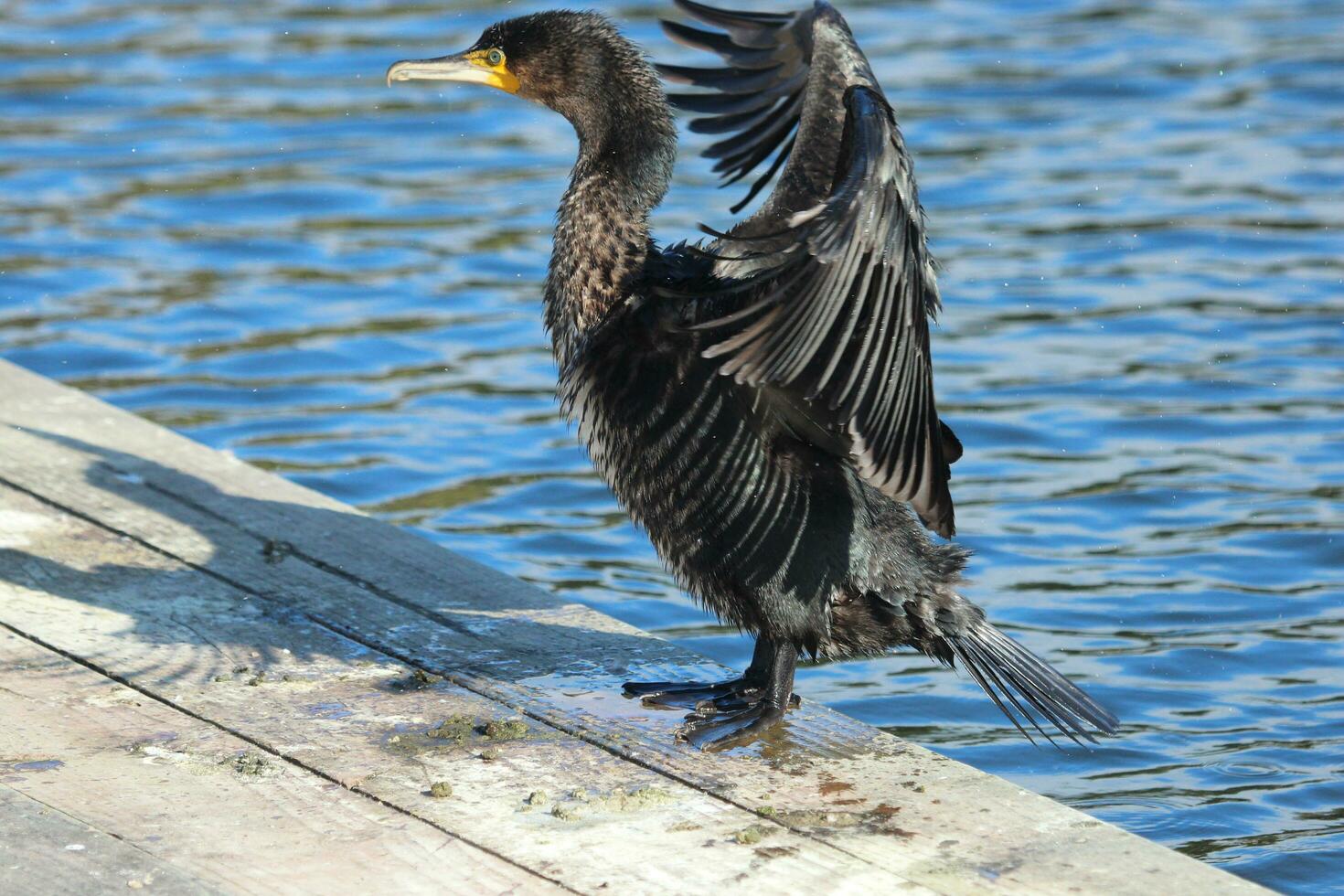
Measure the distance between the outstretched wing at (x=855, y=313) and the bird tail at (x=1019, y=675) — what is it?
26 cm

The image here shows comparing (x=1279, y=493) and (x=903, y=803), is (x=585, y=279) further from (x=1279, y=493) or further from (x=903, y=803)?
(x=1279, y=493)

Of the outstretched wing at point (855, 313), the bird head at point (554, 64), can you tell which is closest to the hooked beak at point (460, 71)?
the bird head at point (554, 64)

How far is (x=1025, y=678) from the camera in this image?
368 cm

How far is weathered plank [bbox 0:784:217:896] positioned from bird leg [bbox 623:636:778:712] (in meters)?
1.05

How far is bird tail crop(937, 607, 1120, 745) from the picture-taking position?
3.66 metres

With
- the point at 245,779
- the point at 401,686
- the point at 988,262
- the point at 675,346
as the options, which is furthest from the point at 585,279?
the point at 988,262

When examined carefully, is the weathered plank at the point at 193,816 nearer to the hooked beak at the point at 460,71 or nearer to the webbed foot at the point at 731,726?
the webbed foot at the point at 731,726

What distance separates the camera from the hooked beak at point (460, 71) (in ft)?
14.1

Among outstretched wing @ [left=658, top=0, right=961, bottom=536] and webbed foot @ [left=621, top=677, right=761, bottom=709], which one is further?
webbed foot @ [left=621, top=677, right=761, bottom=709]

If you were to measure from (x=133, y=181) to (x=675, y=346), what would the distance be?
19.5 ft

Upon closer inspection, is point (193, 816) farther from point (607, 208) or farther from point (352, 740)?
point (607, 208)

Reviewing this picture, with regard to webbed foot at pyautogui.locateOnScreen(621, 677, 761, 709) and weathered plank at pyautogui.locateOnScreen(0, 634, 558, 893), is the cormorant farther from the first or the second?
weathered plank at pyautogui.locateOnScreen(0, 634, 558, 893)

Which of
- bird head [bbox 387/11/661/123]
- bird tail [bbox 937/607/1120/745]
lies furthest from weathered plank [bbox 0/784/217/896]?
bird head [bbox 387/11/661/123]

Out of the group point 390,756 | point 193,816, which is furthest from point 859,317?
point 193,816
